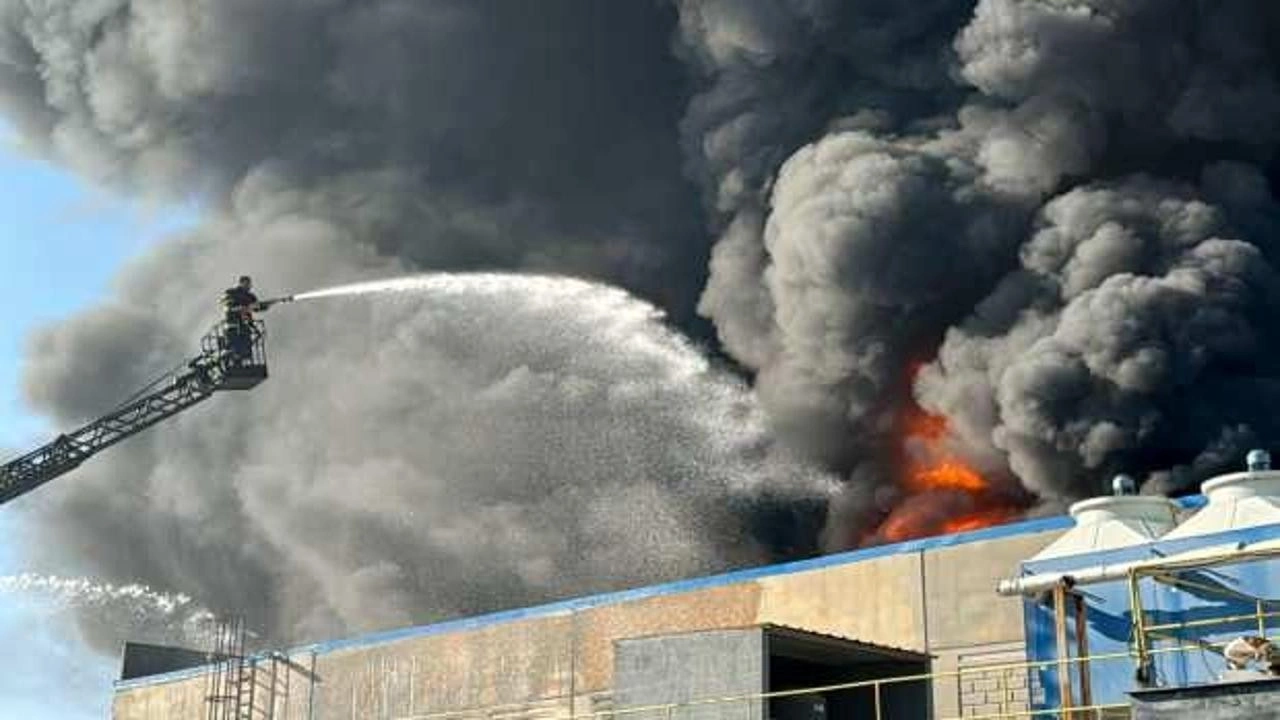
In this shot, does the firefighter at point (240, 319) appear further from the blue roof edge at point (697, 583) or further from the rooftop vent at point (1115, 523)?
the rooftop vent at point (1115, 523)

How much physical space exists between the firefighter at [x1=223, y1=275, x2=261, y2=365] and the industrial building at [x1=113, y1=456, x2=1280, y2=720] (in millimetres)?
6482

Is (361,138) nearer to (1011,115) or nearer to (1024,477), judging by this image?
(1011,115)

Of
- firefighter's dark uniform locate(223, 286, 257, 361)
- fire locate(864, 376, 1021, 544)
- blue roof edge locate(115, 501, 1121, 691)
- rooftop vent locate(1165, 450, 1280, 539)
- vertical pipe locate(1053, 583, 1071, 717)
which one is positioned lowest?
vertical pipe locate(1053, 583, 1071, 717)

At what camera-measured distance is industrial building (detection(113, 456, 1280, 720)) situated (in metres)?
21.0

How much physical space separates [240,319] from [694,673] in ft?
57.4

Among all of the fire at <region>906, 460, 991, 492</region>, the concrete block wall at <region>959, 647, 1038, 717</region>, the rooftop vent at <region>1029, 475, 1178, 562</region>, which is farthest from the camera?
the fire at <region>906, 460, 991, 492</region>

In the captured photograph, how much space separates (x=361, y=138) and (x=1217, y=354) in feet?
107

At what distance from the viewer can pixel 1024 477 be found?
131 ft

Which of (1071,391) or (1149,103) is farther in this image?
(1149,103)

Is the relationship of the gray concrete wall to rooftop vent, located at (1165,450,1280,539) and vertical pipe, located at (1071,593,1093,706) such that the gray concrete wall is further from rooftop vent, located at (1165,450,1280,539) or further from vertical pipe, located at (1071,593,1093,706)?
rooftop vent, located at (1165,450,1280,539)

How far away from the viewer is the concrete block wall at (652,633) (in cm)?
2623

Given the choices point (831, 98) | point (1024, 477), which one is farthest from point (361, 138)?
point (1024, 477)

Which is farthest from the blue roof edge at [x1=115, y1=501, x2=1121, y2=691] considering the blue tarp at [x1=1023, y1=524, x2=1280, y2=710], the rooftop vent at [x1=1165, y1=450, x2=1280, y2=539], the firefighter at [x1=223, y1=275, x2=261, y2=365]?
the firefighter at [x1=223, y1=275, x2=261, y2=365]

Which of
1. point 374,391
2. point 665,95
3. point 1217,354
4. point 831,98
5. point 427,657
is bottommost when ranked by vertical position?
point 427,657
